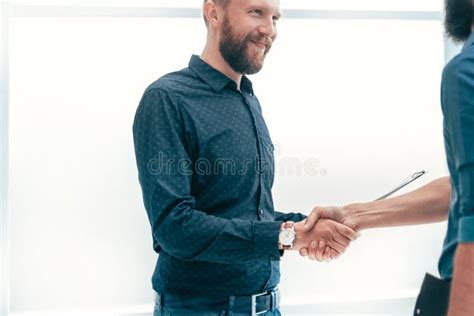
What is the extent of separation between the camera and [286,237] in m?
1.44

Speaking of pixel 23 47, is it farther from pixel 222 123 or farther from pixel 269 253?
pixel 269 253

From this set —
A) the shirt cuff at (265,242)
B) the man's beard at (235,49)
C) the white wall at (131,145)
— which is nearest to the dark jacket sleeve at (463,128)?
the shirt cuff at (265,242)

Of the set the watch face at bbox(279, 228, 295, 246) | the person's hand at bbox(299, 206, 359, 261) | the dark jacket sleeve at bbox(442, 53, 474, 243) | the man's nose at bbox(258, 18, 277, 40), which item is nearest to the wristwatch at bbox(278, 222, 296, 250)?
the watch face at bbox(279, 228, 295, 246)

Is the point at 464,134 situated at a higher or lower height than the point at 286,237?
higher

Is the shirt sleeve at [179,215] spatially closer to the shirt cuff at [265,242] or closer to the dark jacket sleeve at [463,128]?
the shirt cuff at [265,242]

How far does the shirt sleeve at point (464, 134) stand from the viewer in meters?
0.71

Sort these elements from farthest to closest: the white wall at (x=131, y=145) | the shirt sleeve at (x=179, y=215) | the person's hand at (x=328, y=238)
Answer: the white wall at (x=131, y=145)
the person's hand at (x=328, y=238)
the shirt sleeve at (x=179, y=215)

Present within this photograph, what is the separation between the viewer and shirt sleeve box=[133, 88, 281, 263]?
4.53ft

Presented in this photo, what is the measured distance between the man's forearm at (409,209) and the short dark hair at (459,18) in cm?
57

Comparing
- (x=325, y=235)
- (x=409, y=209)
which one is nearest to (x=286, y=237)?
(x=325, y=235)

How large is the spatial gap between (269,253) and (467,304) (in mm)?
738

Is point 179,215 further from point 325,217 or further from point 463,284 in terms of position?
point 463,284

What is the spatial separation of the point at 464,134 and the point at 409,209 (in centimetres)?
94

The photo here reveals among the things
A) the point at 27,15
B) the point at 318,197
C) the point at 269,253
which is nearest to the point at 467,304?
the point at 269,253
